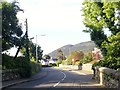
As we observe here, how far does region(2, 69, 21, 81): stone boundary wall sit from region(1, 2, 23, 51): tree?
262cm

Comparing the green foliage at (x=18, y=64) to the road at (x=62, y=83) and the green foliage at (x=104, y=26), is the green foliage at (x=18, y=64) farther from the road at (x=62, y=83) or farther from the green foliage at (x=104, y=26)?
the green foliage at (x=104, y=26)

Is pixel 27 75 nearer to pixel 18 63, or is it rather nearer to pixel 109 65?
pixel 18 63

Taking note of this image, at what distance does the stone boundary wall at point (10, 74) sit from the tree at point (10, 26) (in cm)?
262

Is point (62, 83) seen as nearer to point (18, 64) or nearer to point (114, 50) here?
point (114, 50)

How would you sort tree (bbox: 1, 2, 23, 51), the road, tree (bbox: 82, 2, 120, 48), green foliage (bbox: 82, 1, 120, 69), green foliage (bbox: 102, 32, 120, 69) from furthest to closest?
tree (bbox: 1, 2, 23, 51) < tree (bbox: 82, 2, 120, 48) < the road < green foliage (bbox: 82, 1, 120, 69) < green foliage (bbox: 102, 32, 120, 69)

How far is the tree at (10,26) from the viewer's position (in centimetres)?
4230

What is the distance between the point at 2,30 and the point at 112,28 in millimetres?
12244

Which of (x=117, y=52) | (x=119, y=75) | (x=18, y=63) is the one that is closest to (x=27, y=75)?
(x=18, y=63)

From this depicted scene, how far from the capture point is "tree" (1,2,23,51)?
42300 mm

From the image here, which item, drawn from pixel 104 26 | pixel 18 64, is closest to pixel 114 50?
pixel 104 26

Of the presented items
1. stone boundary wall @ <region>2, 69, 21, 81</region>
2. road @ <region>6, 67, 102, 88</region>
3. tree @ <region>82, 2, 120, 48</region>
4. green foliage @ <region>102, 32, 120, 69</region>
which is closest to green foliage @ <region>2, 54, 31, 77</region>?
stone boundary wall @ <region>2, 69, 21, 81</region>

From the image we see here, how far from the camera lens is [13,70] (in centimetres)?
4169

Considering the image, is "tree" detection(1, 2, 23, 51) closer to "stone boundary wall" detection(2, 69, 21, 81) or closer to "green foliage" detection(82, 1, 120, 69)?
"stone boundary wall" detection(2, 69, 21, 81)

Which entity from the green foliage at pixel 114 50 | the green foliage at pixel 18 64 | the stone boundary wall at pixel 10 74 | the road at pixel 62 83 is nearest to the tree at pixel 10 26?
the green foliage at pixel 18 64
